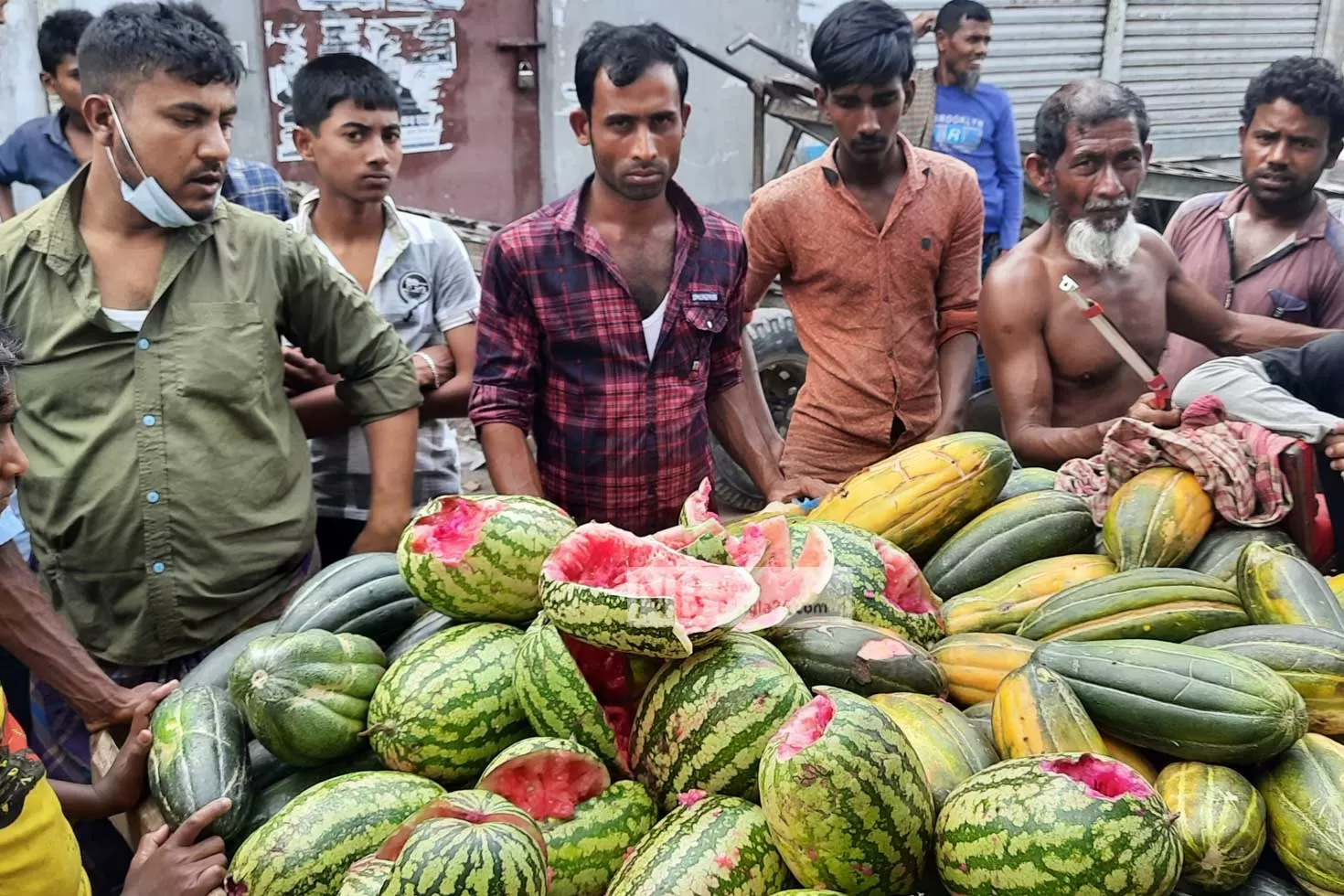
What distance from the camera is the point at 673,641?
1725 mm

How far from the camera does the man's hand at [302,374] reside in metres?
3.53

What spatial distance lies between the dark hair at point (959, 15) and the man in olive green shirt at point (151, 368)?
18.3 feet

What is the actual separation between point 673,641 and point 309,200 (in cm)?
281

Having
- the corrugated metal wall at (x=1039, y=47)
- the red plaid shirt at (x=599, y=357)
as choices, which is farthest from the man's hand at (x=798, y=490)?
the corrugated metal wall at (x=1039, y=47)

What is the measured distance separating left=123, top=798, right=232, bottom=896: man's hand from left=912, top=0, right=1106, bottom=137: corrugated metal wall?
35.6 feet

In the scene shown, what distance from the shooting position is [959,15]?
742 cm

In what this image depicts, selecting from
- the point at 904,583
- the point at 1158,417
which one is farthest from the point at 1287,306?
the point at 904,583

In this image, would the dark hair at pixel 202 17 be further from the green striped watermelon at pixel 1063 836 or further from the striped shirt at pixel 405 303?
the green striped watermelon at pixel 1063 836

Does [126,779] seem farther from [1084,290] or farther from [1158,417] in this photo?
[1084,290]

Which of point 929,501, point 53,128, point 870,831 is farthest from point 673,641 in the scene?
point 53,128

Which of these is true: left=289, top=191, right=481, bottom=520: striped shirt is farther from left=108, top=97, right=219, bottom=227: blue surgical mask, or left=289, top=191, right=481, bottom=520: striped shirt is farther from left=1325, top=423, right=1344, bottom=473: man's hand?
A: left=1325, top=423, right=1344, bottom=473: man's hand

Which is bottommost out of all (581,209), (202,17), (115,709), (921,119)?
(115,709)

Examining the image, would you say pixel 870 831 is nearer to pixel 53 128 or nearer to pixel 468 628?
pixel 468 628

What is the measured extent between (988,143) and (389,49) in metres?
5.17
